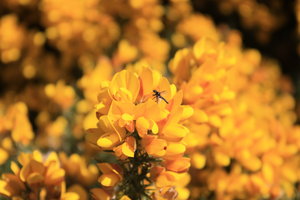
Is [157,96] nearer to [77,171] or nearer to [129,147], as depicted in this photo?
[129,147]

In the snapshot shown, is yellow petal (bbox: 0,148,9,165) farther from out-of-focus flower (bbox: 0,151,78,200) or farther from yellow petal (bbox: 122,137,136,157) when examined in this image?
yellow petal (bbox: 122,137,136,157)

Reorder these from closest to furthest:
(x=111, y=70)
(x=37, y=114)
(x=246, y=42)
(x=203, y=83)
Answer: (x=203, y=83)
(x=111, y=70)
(x=37, y=114)
(x=246, y=42)

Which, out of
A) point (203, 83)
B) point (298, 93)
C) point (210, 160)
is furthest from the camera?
point (298, 93)

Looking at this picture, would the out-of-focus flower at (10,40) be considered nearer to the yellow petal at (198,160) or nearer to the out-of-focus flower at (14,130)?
the out-of-focus flower at (14,130)

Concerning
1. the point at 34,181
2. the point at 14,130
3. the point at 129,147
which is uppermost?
the point at 129,147

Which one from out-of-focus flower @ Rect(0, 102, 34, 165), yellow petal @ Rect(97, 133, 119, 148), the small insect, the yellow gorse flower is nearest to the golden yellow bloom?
the yellow gorse flower

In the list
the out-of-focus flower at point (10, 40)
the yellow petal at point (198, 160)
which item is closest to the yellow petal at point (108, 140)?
the yellow petal at point (198, 160)

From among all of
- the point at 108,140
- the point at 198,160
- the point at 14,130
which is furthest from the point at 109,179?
the point at 14,130

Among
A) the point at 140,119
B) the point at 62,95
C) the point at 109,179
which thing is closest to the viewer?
the point at 140,119

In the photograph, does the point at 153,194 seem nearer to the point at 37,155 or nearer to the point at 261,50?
the point at 37,155

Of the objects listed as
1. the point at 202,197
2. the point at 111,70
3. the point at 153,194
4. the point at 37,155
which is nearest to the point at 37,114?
the point at 111,70
